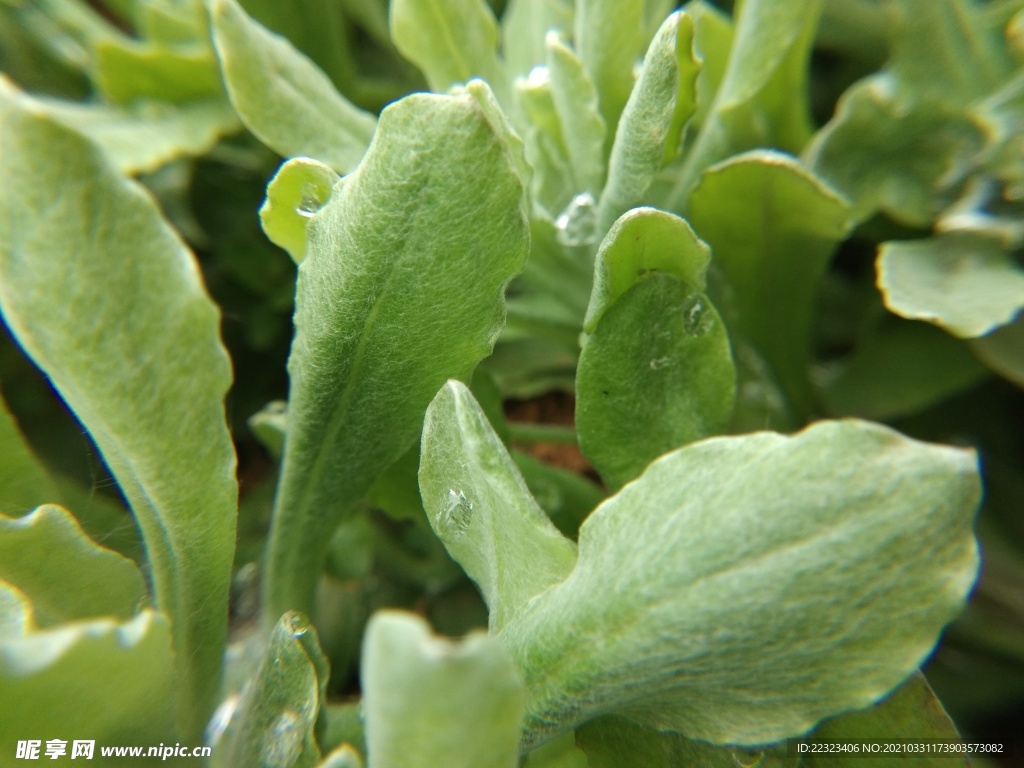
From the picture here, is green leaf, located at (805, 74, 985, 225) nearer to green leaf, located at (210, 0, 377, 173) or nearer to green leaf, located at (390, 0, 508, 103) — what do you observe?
green leaf, located at (390, 0, 508, 103)

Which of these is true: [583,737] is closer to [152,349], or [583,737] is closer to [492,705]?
[492,705]

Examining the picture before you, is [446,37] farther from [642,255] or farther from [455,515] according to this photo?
[455,515]

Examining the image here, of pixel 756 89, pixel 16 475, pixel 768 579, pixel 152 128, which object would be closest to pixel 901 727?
pixel 768 579

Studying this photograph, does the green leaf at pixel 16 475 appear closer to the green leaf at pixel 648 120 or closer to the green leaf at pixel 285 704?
the green leaf at pixel 285 704

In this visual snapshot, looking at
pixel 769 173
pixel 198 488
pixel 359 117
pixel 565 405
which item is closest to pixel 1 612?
pixel 198 488

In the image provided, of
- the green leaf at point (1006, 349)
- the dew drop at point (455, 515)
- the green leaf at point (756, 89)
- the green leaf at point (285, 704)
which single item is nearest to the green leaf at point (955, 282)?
the green leaf at point (1006, 349)

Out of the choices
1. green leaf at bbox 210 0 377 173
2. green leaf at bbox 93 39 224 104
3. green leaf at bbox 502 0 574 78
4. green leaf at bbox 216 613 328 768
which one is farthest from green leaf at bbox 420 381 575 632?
green leaf at bbox 93 39 224 104

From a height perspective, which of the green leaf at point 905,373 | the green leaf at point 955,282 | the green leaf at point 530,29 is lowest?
the green leaf at point 905,373
